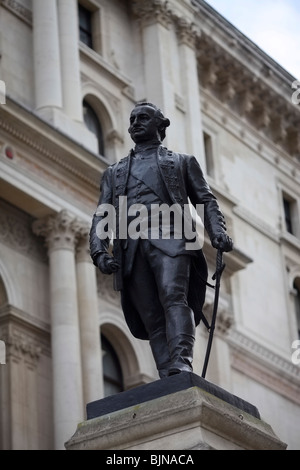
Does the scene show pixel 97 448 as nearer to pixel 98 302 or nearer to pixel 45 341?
pixel 45 341

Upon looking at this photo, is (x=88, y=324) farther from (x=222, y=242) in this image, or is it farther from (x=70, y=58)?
(x=222, y=242)

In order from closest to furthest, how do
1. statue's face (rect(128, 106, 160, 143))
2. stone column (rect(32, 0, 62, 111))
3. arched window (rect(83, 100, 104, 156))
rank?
statue's face (rect(128, 106, 160, 143)) → stone column (rect(32, 0, 62, 111)) → arched window (rect(83, 100, 104, 156))

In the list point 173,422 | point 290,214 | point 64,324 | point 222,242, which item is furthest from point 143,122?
point 290,214

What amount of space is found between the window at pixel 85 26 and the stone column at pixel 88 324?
19.3 ft

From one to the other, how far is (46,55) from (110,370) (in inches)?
229

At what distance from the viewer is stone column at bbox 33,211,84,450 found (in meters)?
22.5

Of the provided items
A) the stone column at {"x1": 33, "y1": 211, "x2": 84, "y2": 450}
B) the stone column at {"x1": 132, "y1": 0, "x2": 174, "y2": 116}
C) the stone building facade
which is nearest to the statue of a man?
the stone column at {"x1": 33, "y1": 211, "x2": 84, "y2": 450}

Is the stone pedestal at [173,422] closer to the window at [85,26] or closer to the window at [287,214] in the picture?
the window at [85,26]

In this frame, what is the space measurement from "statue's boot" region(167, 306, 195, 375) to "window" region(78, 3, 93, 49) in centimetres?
1887

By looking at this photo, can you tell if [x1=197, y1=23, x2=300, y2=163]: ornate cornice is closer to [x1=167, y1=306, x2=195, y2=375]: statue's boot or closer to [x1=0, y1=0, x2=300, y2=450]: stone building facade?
[x1=0, y1=0, x2=300, y2=450]: stone building facade

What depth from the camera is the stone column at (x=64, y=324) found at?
22516mm
